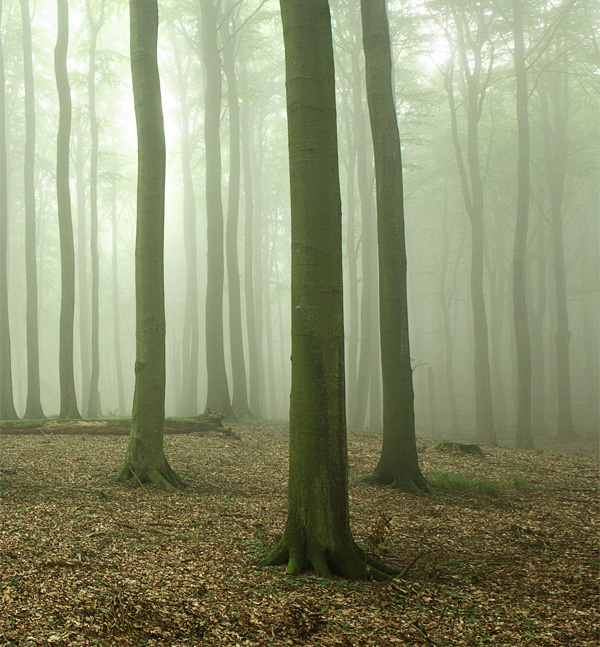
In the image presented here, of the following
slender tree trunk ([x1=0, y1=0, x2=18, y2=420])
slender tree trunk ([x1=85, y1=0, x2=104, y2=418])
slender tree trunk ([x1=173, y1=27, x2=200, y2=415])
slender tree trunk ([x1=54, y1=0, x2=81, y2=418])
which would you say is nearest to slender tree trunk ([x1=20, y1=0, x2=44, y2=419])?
slender tree trunk ([x1=0, y1=0, x2=18, y2=420])

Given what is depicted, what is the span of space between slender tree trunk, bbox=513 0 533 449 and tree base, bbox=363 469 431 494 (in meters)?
8.23

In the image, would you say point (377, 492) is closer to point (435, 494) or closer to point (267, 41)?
point (435, 494)

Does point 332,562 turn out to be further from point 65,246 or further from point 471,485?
point 65,246

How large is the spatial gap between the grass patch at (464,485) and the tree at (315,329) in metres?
3.95

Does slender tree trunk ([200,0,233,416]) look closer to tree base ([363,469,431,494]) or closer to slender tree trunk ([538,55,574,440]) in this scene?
tree base ([363,469,431,494])

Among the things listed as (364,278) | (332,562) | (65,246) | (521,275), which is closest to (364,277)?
(364,278)

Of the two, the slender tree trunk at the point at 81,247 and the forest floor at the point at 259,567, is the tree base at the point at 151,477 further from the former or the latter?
the slender tree trunk at the point at 81,247

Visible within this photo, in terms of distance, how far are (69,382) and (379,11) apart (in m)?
10.2

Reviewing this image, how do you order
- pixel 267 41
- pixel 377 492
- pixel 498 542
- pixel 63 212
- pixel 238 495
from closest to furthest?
pixel 498 542
pixel 238 495
pixel 377 492
pixel 63 212
pixel 267 41

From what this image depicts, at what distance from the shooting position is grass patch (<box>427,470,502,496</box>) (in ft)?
26.9

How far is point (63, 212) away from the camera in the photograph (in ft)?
48.1

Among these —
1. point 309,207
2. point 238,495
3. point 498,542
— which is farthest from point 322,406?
point 238,495

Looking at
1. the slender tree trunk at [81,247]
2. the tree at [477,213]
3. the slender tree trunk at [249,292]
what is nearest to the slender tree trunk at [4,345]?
the slender tree trunk at [249,292]

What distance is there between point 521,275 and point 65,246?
12036mm
